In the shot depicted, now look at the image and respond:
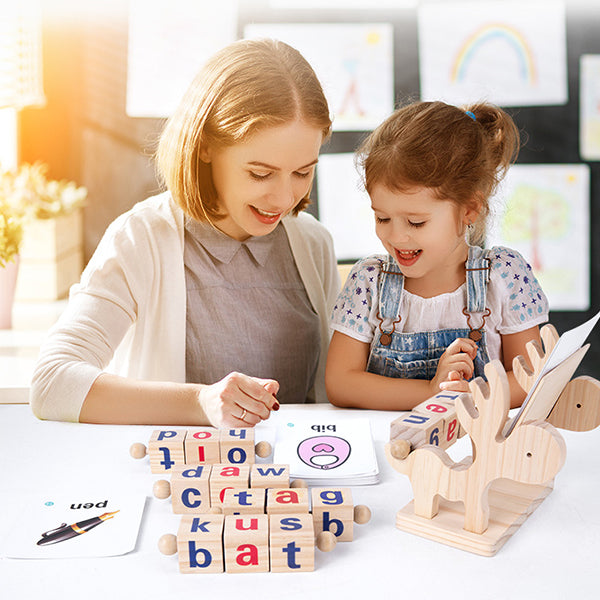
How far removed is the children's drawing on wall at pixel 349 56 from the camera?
2602mm

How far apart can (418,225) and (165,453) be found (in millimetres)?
568

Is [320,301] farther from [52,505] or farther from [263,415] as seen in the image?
[52,505]

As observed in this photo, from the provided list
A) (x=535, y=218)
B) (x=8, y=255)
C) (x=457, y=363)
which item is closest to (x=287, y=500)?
(x=457, y=363)

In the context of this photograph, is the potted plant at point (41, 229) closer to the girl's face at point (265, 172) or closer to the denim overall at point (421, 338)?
the girl's face at point (265, 172)

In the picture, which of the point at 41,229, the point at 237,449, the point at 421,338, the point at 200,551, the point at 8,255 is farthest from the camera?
the point at 41,229

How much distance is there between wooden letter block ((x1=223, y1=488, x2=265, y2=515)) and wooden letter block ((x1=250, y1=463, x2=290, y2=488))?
26mm

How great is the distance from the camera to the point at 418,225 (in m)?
1.26

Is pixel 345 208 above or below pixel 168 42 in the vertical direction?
below

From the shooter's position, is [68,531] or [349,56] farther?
[349,56]

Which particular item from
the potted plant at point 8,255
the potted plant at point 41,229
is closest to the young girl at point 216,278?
the potted plant at point 8,255

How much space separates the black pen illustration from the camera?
82 cm

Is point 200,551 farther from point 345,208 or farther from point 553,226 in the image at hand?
point 553,226

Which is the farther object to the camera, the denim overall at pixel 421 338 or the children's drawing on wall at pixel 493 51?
the children's drawing on wall at pixel 493 51

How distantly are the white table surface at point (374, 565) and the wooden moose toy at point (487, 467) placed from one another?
0.06ft
